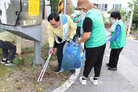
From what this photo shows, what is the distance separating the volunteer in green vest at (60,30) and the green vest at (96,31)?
0.60 metres

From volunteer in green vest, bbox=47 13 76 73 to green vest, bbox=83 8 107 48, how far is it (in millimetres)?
600

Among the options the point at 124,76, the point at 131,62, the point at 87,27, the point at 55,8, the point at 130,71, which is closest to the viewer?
the point at 87,27

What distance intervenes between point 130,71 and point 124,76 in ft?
1.47

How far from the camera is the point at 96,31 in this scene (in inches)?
107

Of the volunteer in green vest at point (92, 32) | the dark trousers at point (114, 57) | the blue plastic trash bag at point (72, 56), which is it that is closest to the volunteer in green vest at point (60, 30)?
the blue plastic trash bag at point (72, 56)

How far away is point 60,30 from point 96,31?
836 millimetres

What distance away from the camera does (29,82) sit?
3.09 metres

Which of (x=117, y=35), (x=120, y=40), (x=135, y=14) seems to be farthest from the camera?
(x=135, y=14)

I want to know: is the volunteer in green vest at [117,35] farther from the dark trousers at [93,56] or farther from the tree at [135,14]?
the tree at [135,14]

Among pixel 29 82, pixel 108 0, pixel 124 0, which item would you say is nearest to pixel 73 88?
pixel 29 82

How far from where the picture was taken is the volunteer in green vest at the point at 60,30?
296 cm

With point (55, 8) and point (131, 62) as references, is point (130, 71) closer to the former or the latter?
point (131, 62)

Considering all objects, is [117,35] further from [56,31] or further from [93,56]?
[56,31]

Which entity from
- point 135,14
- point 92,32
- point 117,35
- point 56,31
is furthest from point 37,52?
point 135,14
